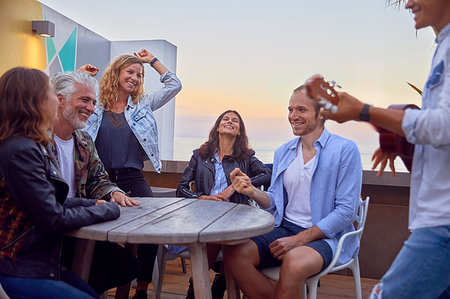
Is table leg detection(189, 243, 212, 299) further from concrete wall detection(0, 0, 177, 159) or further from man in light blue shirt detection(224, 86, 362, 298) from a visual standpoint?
concrete wall detection(0, 0, 177, 159)

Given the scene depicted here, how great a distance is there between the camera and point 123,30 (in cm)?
658

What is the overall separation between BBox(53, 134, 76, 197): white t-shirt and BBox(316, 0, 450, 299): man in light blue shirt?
136 centimetres

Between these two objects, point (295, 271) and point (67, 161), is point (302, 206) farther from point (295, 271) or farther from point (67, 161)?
point (67, 161)

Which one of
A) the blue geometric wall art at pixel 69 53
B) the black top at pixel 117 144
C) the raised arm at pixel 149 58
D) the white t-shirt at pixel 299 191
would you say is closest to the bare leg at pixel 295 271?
the white t-shirt at pixel 299 191

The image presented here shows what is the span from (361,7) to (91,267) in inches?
162

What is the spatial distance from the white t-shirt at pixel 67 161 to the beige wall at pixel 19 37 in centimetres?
312

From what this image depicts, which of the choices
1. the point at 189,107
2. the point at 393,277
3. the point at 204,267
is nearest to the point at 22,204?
the point at 204,267

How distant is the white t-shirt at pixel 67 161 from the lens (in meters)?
2.08

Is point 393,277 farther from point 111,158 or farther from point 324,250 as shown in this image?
point 111,158

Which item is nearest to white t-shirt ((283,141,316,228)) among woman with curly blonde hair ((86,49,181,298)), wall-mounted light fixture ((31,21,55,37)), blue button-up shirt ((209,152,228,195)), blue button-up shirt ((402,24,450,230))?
blue button-up shirt ((209,152,228,195))

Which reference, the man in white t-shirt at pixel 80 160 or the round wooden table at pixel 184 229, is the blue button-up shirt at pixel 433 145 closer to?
the round wooden table at pixel 184 229

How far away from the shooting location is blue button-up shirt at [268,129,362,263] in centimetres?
214

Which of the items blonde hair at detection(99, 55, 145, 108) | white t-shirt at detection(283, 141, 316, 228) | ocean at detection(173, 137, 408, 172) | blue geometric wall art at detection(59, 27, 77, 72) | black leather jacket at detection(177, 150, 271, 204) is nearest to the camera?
white t-shirt at detection(283, 141, 316, 228)

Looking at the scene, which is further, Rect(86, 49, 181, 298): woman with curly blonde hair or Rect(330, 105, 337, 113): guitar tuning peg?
Rect(86, 49, 181, 298): woman with curly blonde hair
